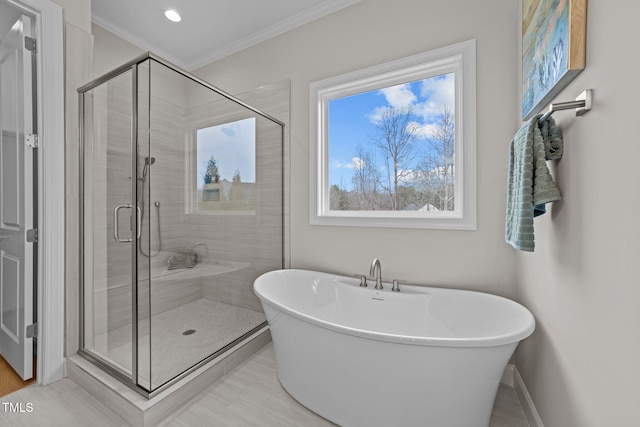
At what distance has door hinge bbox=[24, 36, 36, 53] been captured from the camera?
5.38 feet

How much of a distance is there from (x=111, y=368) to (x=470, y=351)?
6.53 ft

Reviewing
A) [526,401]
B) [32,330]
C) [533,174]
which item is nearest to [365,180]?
[533,174]

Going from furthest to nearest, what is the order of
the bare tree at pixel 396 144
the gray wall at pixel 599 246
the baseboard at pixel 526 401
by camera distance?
the bare tree at pixel 396 144
the baseboard at pixel 526 401
the gray wall at pixel 599 246

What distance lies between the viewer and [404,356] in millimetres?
1165

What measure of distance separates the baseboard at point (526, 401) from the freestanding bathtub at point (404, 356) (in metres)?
0.28

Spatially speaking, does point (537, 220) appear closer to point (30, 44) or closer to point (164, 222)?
point (164, 222)

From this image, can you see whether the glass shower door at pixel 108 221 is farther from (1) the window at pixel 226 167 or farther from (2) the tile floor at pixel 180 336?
(1) the window at pixel 226 167

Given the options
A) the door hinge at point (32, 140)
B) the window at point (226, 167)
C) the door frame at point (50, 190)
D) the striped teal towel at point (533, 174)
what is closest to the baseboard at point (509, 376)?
the striped teal towel at point (533, 174)

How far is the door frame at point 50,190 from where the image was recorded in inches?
65.2

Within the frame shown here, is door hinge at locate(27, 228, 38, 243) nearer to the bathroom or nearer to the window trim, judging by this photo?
the bathroom

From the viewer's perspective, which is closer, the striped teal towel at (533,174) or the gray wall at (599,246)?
the gray wall at (599,246)

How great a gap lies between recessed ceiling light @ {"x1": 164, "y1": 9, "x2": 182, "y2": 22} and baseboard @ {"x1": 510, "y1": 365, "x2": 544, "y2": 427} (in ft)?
12.5

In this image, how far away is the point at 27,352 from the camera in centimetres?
170

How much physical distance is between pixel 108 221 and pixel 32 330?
855 millimetres
